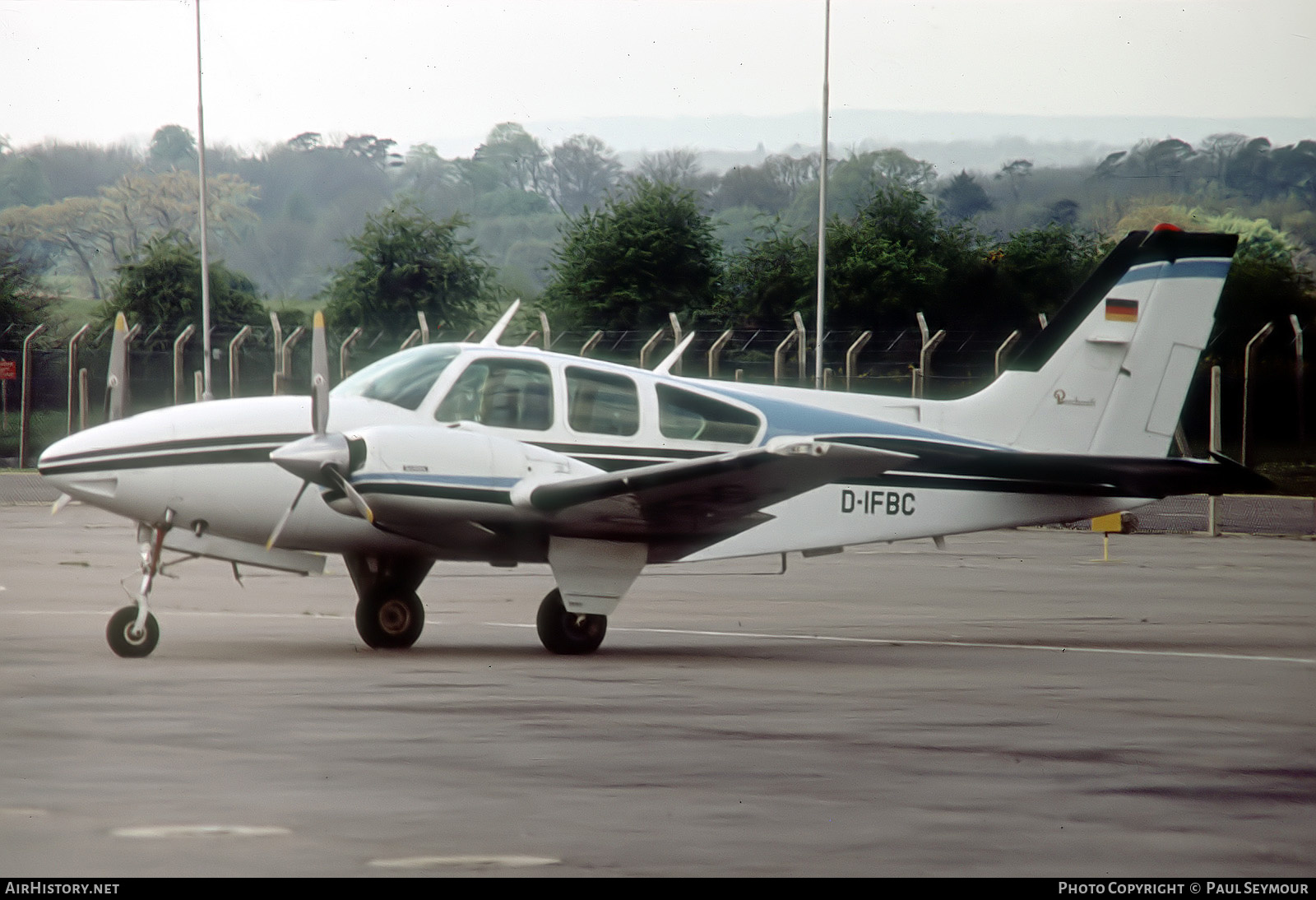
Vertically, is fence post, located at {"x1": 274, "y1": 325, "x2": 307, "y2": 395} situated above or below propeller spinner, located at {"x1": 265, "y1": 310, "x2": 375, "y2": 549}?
below

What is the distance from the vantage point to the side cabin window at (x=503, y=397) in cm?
1247

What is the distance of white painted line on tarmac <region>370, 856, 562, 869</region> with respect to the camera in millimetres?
5574

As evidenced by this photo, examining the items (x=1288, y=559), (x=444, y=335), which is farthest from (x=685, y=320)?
(x=1288, y=559)

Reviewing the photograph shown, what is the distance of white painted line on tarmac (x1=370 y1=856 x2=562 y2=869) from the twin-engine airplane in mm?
5647

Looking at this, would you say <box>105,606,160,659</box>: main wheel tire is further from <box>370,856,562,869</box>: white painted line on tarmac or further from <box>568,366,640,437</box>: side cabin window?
<box>370,856,562,869</box>: white painted line on tarmac

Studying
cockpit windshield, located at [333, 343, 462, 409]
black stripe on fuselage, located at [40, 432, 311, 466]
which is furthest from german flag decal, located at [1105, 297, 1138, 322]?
black stripe on fuselage, located at [40, 432, 311, 466]

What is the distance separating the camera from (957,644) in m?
13.6

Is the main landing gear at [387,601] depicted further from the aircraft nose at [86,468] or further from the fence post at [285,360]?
the fence post at [285,360]

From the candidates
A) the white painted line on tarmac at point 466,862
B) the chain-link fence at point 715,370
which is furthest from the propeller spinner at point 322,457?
the chain-link fence at point 715,370

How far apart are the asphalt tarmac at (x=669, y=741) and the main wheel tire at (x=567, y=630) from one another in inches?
5.6

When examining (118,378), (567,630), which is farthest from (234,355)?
(567,630)

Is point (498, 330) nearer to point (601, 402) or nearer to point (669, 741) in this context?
point (601, 402)

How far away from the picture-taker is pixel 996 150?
17775cm

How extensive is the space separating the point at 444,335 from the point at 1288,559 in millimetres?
30258
